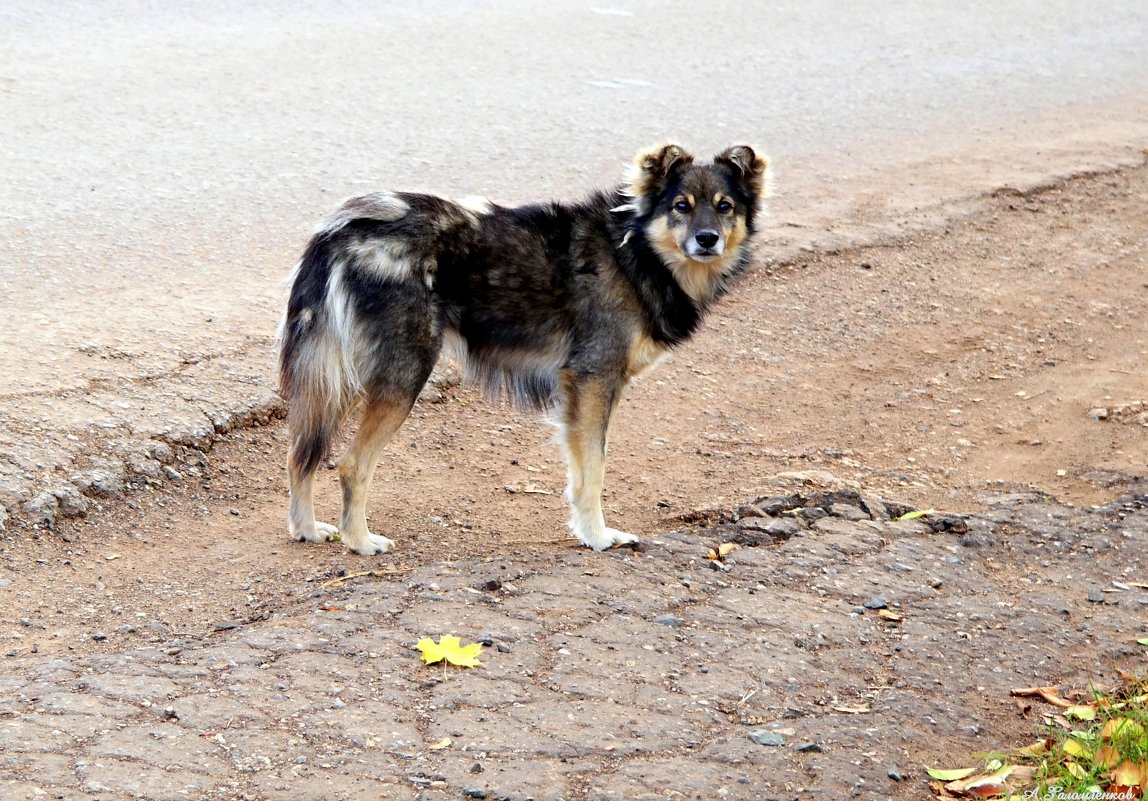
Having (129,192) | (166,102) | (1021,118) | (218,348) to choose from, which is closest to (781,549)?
(218,348)

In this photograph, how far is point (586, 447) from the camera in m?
5.88

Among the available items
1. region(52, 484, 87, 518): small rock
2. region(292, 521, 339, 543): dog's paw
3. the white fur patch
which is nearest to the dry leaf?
region(292, 521, 339, 543): dog's paw

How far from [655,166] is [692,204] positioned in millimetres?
244

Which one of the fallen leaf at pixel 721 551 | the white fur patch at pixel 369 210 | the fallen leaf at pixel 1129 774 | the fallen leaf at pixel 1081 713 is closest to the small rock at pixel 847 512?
the fallen leaf at pixel 721 551

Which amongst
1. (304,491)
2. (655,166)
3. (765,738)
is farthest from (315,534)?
(765,738)

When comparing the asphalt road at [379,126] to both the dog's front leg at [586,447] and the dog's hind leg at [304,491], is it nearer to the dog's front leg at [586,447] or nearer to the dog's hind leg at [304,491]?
the dog's hind leg at [304,491]

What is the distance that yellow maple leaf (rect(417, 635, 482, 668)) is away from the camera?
4473 mm

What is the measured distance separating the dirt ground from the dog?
1.66ft

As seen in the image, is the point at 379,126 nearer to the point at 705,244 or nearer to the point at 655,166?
the point at 655,166

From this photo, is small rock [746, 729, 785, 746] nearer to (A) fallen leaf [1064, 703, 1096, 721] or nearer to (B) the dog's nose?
(A) fallen leaf [1064, 703, 1096, 721]

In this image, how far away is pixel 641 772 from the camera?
3.96 m

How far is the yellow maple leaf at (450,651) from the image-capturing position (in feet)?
14.7

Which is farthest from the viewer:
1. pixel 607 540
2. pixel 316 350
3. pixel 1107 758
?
pixel 607 540

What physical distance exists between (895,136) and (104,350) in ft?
25.8
